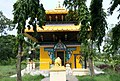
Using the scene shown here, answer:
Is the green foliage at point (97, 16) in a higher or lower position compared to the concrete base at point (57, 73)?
higher

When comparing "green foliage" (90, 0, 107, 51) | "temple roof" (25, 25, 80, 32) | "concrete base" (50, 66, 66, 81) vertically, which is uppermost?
"temple roof" (25, 25, 80, 32)

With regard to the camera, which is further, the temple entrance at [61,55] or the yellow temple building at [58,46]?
the temple entrance at [61,55]

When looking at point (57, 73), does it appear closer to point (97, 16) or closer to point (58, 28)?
point (97, 16)

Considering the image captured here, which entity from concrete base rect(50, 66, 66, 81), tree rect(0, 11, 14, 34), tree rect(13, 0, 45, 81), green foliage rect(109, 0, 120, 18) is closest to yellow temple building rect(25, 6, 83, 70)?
tree rect(13, 0, 45, 81)

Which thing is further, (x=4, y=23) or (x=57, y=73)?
(x=4, y=23)

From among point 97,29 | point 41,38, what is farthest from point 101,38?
point 41,38

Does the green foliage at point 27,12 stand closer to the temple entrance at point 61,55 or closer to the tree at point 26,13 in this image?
the tree at point 26,13

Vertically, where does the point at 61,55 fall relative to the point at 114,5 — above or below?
below

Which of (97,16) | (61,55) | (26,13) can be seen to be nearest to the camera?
(97,16)

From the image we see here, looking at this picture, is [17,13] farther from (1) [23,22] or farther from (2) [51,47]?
(2) [51,47]

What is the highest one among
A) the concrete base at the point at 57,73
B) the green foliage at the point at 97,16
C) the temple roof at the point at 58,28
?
the temple roof at the point at 58,28

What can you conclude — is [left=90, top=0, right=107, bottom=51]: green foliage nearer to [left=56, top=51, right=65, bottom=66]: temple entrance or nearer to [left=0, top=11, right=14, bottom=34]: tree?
[left=56, top=51, right=65, bottom=66]: temple entrance

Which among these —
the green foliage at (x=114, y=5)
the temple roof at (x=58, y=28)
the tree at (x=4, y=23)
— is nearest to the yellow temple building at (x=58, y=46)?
the temple roof at (x=58, y=28)

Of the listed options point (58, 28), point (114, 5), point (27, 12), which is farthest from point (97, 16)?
point (58, 28)
